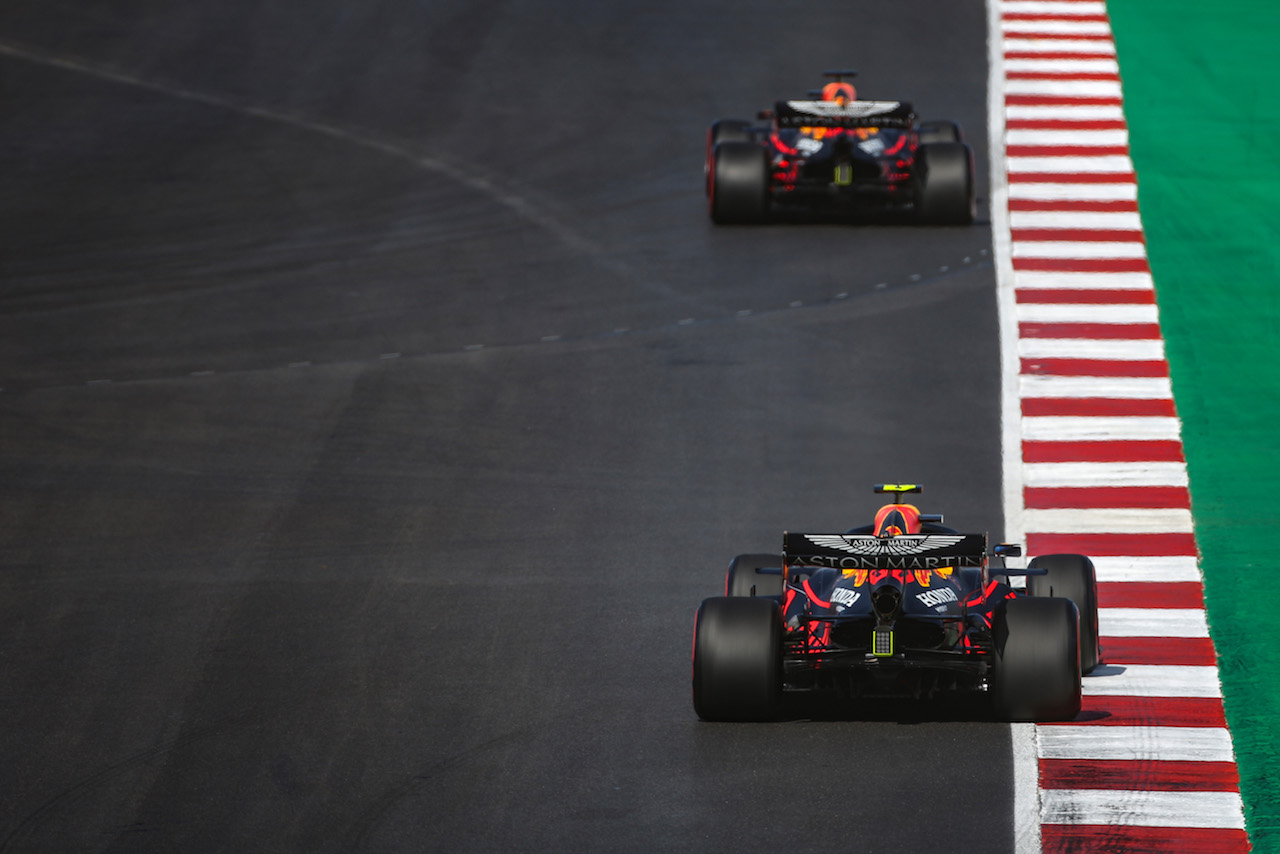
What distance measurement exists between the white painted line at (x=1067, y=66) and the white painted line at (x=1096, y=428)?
1348 cm

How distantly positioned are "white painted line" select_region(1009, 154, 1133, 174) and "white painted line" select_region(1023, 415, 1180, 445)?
8760 mm

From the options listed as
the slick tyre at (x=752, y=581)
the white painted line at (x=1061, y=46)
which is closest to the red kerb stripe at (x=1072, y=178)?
the white painted line at (x=1061, y=46)

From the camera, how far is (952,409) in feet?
74.0

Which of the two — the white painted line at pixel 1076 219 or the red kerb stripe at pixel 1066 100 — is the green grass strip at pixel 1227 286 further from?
the red kerb stripe at pixel 1066 100

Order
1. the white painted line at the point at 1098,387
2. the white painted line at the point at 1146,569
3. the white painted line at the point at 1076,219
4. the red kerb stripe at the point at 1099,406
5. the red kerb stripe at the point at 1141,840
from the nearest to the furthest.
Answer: the red kerb stripe at the point at 1141,840 < the white painted line at the point at 1146,569 < the red kerb stripe at the point at 1099,406 < the white painted line at the point at 1098,387 < the white painted line at the point at 1076,219

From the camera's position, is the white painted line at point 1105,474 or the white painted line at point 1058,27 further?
the white painted line at point 1058,27

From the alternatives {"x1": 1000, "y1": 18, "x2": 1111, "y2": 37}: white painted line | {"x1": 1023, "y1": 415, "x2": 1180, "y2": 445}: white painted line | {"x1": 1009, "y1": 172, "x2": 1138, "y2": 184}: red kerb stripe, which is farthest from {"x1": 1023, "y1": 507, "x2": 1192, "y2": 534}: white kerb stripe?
{"x1": 1000, "y1": 18, "x2": 1111, "y2": 37}: white painted line

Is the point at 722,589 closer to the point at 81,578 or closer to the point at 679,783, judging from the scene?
the point at 679,783

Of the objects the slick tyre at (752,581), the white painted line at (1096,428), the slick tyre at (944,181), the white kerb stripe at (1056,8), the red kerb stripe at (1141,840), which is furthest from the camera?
the white kerb stripe at (1056,8)

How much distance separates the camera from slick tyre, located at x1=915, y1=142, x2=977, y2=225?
27.6 metres

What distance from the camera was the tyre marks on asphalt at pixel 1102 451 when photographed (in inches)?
564

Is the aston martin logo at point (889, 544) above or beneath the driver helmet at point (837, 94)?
beneath

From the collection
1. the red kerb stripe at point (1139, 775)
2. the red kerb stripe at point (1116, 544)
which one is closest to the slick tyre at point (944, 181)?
the red kerb stripe at point (1116, 544)

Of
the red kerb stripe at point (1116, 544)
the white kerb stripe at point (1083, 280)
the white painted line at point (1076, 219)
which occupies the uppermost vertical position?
the white painted line at point (1076, 219)
